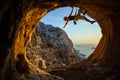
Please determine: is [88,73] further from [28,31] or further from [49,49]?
[49,49]

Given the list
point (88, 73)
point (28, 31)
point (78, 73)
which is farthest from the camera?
point (78, 73)

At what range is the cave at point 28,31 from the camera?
8812 mm

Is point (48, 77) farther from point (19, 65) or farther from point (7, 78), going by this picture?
point (7, 78)

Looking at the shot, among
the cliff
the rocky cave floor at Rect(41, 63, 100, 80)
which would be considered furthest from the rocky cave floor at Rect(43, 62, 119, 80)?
the cliff

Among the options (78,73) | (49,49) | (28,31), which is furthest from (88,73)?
(49,49)

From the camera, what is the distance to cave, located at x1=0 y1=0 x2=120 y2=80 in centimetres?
881

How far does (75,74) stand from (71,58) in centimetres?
1818

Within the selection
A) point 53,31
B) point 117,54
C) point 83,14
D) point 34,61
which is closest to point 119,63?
point 117,54

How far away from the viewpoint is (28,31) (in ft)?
55.6

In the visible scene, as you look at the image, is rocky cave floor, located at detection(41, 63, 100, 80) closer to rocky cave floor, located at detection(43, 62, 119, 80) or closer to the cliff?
rocky cave floor, located at detection(43, 62, 119, 80)

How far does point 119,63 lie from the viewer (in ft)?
53.7

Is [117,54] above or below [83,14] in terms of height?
below

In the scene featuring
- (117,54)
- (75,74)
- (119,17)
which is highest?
(119,17)

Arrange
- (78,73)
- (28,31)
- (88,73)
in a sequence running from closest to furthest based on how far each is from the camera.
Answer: (28,31), (88,73), (78,73)
